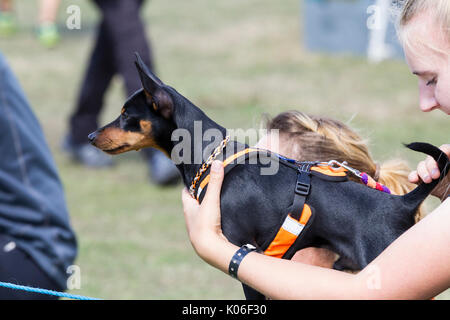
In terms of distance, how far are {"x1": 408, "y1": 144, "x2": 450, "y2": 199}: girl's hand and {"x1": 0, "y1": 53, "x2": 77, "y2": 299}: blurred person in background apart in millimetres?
1243

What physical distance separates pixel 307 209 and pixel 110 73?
363 cm

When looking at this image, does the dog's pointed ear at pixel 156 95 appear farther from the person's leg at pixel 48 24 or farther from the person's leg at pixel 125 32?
the person's leg at pixel 48 24

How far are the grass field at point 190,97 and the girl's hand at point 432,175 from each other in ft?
2.04

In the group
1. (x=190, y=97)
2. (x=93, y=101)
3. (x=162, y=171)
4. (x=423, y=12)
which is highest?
(x=423, y=12)

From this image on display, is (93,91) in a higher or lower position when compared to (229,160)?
lower

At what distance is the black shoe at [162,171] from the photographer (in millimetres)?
4430

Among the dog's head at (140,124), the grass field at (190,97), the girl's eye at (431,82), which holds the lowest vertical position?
the grass field at (190,97)

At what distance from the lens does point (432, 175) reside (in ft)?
5.33

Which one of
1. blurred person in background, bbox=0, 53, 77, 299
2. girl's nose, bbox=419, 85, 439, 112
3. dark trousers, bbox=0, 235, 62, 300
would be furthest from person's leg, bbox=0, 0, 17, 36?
girl's nose, bbox=419, 85, 439, 112

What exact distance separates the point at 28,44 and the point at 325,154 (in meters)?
8.09

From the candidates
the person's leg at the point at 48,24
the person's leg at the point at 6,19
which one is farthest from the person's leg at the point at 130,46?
the person's leg at the point at 6,19

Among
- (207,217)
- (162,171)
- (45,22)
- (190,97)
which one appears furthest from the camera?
(45,22)

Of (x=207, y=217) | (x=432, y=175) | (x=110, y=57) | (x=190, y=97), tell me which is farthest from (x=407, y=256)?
(x=190, y=97)

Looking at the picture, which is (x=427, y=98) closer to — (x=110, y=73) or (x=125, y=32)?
(x=125, y=32)
